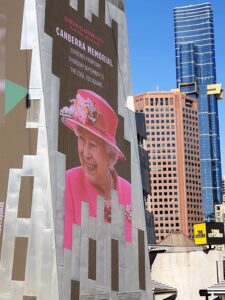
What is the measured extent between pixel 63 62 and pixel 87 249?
11.5 meters

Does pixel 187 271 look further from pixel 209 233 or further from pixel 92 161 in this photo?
pixel 92 161

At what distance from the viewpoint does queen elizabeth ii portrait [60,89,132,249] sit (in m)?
27.5

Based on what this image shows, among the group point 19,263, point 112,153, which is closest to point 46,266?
point 19,263

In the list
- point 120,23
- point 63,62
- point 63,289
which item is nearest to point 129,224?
point 63,289

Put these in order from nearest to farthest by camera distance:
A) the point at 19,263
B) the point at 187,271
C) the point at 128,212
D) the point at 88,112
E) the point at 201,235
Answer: the point at 19,263 → the point at 88,112 → the point at 128,212 → the point at 187,271 → the point at 201,235

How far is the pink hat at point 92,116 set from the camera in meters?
28.6

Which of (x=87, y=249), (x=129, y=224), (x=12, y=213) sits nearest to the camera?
(x=12, y=213)

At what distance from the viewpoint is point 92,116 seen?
30.6 m

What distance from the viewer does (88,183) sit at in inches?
1155

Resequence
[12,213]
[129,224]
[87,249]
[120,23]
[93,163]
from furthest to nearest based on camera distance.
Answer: [120,23]
[129,224]
[93,163]
[87,249]
[12,213]

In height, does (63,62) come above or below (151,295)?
above

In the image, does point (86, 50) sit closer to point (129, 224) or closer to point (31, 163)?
point (31, 163)

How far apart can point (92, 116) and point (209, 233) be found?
116 feet

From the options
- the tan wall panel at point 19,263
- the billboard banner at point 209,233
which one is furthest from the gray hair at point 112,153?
the billboard banner at point 209,233
